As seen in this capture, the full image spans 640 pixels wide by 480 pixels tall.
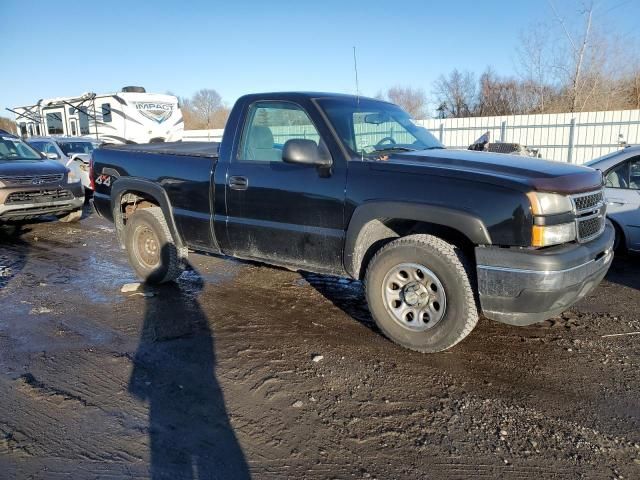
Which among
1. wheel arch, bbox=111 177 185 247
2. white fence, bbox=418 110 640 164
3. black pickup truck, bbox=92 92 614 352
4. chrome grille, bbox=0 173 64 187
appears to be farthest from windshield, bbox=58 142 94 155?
black pickup truck, bbox=92 92 614 352

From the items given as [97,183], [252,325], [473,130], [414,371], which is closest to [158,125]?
[473,130]

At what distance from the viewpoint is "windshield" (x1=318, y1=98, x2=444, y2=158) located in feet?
13.2

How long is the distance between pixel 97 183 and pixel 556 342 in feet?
17.2

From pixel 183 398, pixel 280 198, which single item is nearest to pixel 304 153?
pixel 280 198

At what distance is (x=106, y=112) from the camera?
17.5 metres

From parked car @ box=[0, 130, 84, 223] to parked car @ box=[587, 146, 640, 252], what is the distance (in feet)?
29.0

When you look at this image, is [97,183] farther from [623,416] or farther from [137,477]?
[623,416]

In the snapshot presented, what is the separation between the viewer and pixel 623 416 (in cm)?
287

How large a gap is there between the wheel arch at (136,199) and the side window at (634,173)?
5519 millimetres

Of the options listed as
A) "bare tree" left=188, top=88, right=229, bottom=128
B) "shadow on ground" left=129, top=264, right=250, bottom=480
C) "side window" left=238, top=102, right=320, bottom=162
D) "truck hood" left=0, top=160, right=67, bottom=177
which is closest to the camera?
"shadow on ground" left=129, top=264, right=250, bottom=480

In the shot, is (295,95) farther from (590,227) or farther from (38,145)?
(38,145)

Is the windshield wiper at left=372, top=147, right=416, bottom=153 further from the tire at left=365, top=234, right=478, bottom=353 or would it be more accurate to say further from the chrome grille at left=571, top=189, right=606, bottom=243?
the chrome grille at left=571, top=189, right=606, bottom=243

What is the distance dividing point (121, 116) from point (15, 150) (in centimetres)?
814

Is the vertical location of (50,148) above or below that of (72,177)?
above
